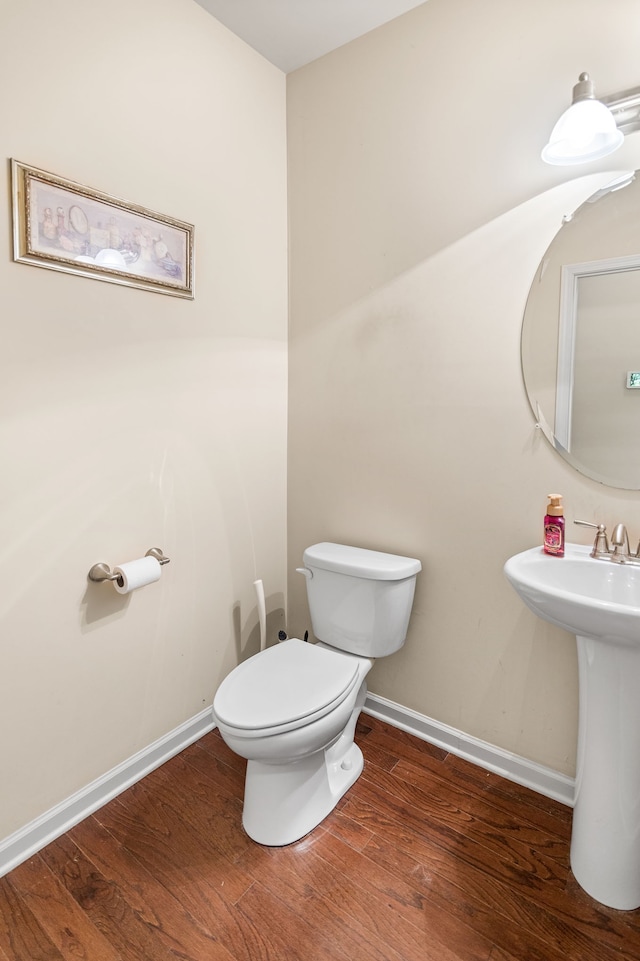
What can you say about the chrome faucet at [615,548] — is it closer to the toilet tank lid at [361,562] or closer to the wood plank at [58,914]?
the toilet tank lid at [361,562]

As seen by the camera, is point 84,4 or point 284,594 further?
point 284,594

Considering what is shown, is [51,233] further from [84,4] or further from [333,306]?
[333,306]

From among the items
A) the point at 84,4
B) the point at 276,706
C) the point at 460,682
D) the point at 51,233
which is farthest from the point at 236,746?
the point at 84,4

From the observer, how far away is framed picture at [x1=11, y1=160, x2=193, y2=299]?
1.25 meters

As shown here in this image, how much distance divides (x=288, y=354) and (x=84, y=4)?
46.8 inches

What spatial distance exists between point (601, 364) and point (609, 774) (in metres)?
1.08

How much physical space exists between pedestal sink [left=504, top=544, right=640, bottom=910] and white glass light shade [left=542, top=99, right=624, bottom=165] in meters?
1.07

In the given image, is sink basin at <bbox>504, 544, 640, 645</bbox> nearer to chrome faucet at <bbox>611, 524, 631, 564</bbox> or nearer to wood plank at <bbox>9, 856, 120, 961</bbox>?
chrome faucet at <bbox>611, 524, 631, 564</bbox>

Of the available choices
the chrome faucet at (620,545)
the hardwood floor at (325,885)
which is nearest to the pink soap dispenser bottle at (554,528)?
the chrome faucet at (620,545)

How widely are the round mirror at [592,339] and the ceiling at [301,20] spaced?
99cm

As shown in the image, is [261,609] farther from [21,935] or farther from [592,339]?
[592,339]

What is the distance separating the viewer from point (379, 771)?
1.71m

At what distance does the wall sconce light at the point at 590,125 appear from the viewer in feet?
4.00

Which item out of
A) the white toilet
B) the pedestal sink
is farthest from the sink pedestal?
the white toilet
